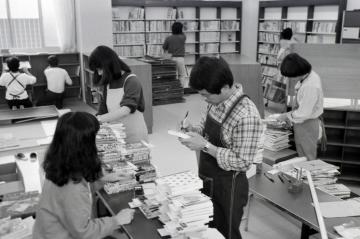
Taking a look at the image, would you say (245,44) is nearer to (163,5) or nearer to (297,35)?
(297,35)

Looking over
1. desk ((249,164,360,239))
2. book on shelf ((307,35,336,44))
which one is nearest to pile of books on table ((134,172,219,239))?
desk ((249,164,360,239))

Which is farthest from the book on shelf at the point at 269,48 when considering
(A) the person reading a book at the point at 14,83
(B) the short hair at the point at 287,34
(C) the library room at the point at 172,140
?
(A) the person reading a book at the point at 14,83

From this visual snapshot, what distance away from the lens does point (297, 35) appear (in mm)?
9633

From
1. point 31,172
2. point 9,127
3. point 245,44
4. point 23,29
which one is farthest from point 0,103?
point 245,44

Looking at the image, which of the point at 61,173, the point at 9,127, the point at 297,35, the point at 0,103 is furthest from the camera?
the point at 297,35

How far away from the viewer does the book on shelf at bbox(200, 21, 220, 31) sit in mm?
10672

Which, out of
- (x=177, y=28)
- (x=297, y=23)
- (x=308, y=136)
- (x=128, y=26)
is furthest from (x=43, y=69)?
(x=308, y=136)

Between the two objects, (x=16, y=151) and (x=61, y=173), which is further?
(x=16, y=151)

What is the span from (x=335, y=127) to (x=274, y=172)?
67.2 inches

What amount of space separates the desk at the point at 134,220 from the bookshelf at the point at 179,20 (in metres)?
7.62

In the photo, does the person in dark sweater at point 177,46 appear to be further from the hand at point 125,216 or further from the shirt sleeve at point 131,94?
the hand at point 125,216

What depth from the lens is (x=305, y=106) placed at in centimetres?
384

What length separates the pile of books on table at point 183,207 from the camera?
79.7 inches

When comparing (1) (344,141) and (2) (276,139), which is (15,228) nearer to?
(2) (276,139)
